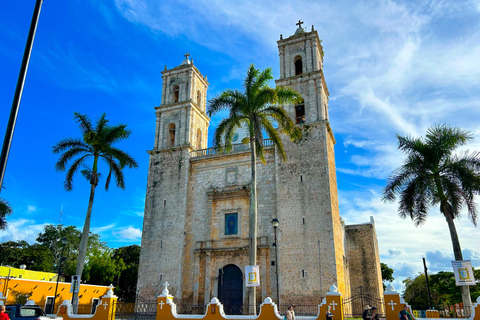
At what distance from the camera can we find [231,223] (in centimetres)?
2258

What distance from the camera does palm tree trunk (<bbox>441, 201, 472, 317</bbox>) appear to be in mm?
14289

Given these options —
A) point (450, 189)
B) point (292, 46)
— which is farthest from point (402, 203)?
point (292, 46)

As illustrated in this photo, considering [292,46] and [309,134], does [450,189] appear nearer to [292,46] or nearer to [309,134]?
[309,134]

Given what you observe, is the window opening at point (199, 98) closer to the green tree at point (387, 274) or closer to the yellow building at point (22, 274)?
the yellow building at point (22, 274)

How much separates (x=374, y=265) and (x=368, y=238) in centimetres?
192

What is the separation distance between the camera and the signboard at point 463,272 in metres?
13.5

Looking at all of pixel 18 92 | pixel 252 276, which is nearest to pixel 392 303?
pixel 252 276

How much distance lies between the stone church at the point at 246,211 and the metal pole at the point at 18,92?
46.9ft

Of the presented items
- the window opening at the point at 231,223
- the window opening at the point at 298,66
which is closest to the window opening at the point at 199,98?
the window opening at the point at 298,66

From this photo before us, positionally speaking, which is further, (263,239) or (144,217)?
(144,217)

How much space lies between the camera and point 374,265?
26484mm

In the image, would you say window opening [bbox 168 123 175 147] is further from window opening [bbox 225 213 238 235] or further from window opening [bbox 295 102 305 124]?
window opening [bbox 295 102 305 124]

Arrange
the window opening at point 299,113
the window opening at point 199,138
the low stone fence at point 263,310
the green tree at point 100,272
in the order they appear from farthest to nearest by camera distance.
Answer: the green tree at point 100,272 < the window opening at point 199,138 < the window opening at point 299,113 < the low stone fence at point 263,310

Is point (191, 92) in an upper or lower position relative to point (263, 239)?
upper
